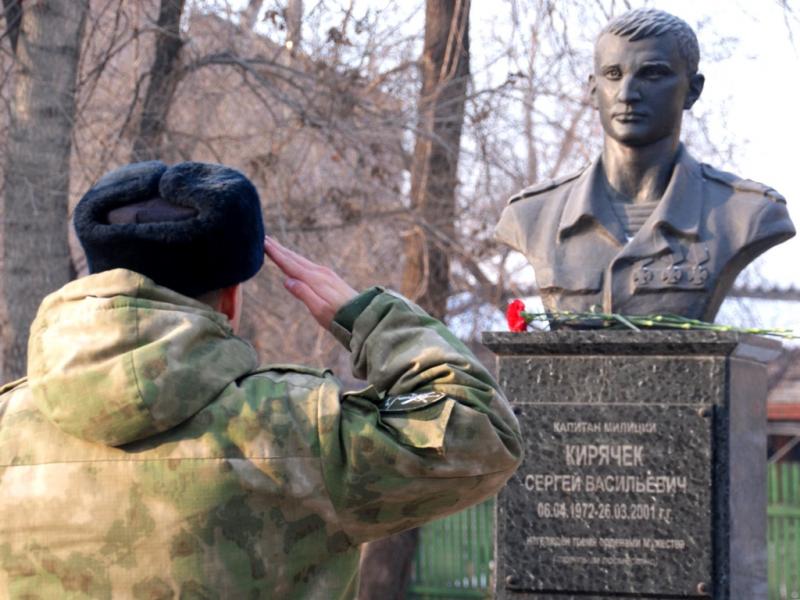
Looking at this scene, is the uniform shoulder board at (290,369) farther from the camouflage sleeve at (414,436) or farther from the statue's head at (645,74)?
the statue's head at (645,74)

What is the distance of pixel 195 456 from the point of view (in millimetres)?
1862

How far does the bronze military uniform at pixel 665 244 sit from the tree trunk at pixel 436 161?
169 inches

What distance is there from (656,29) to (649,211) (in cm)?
65

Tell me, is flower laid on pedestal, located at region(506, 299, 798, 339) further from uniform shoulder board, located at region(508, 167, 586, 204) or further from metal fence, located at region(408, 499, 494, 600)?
metal fence, located at region(408, 499, 494, 600)

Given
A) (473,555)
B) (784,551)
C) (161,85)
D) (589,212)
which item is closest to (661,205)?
(589,212)

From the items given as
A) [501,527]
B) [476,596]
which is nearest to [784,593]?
[476,596]

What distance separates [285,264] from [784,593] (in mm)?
11117

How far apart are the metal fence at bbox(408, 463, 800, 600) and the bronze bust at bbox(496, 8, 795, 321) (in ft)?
24.6

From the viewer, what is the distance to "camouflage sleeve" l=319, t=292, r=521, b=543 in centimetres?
187

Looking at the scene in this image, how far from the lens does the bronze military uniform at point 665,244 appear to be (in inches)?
190

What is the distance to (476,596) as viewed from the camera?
12.3 m

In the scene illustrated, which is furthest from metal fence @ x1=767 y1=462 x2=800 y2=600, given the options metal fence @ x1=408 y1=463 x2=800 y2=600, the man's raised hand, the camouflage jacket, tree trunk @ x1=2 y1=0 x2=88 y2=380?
the camouflage jacket

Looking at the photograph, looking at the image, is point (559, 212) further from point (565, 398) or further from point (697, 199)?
point (565, 398)

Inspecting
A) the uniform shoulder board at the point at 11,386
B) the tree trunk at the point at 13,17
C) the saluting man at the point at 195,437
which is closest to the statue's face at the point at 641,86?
the saluting man at the point at 195,437
